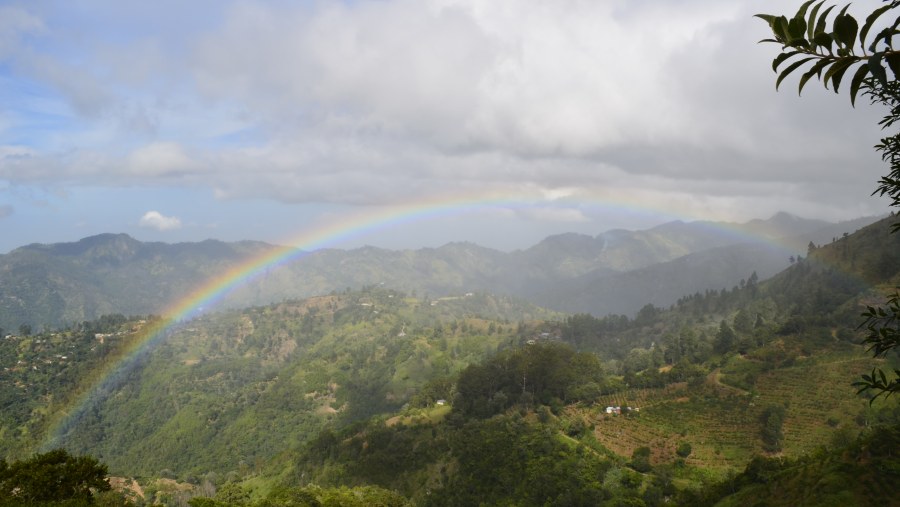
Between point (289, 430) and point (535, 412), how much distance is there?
9345 centimetres

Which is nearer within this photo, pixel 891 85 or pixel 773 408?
pixel 891 85

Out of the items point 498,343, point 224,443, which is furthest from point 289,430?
point 498,343

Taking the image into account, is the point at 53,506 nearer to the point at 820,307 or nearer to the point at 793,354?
the point at 793,354

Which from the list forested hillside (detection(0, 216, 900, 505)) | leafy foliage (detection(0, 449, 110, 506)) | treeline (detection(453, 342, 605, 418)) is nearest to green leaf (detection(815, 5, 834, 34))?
leafy foliage (detection(0, 449, 110, 506))

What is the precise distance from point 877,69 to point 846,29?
686 mm

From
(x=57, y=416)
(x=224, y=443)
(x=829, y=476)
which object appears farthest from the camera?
(x=224, y=443)

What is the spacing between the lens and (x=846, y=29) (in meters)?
4.44

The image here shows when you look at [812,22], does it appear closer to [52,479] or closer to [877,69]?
[877,69]

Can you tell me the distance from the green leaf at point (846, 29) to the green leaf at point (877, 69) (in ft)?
1.42

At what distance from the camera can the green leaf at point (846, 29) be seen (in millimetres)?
4441

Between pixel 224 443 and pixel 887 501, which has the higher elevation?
pixel 887 501

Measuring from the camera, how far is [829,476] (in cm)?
3253

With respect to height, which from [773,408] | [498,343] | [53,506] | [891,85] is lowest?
[498,343]

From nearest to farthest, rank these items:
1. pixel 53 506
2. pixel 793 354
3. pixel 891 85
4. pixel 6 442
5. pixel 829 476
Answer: pixel 891 85, pixel 53 506, pixel 829 476, pixel 793 354, pixel 6 442
